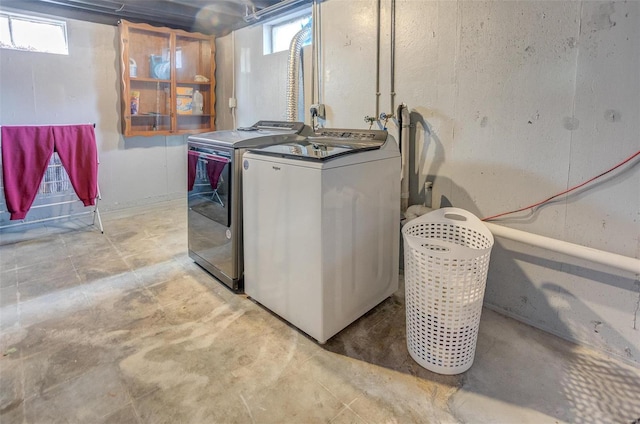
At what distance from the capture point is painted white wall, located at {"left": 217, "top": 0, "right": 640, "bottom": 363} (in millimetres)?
1713

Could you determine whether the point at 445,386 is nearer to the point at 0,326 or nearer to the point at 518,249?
the point at 518,249

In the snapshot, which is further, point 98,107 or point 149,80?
point 149,80

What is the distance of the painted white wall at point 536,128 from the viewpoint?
5.62 feet

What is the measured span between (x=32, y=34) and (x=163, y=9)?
4.00ft

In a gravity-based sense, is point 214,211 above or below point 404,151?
below

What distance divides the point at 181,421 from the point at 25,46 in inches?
151

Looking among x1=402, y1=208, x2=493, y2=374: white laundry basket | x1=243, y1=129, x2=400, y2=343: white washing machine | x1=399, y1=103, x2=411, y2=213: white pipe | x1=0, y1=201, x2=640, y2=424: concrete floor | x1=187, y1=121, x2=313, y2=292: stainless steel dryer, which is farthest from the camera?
x1=399, y1=103, x2=411, y2=213: white pipe

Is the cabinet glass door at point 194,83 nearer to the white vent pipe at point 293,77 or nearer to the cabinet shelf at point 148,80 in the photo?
the cabinet shelf at point 148,80

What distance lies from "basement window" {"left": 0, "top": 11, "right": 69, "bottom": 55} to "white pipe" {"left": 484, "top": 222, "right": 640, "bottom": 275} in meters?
4.18

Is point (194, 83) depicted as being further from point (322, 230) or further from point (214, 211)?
point (322, 230)

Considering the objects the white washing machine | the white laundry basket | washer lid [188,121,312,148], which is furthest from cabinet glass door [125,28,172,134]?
the white laundry basket

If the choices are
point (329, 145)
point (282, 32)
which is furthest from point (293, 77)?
point (329, 145)

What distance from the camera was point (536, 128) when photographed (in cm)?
194

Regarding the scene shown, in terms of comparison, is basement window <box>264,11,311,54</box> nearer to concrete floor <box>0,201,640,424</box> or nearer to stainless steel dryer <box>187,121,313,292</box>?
stainless steel dryer <box>187,121,313,292</box>
